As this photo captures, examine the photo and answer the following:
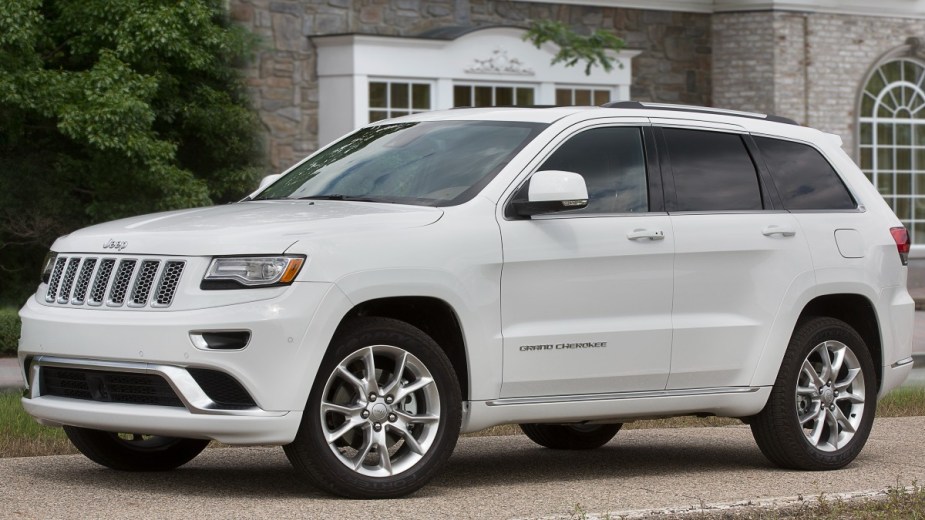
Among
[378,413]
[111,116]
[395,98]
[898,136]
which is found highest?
[395,98]

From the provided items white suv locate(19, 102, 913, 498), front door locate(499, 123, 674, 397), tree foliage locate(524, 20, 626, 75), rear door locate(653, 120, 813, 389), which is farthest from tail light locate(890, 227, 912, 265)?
tree foliage locate(524, 20, 626, 75)

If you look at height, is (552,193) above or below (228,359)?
above

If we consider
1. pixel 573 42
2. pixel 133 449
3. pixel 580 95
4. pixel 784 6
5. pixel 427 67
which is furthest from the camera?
pixel 784 6

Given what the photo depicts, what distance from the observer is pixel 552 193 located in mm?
7461

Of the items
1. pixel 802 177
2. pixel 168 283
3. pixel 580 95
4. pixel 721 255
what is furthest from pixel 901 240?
pixel 580 95

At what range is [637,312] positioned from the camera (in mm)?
7984

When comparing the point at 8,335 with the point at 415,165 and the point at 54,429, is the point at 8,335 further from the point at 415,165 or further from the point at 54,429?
the point at 415,165

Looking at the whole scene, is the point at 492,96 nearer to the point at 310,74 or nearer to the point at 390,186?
the point at 310,74

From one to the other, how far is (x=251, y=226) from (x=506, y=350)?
1274mm

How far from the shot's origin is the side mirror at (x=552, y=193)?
746 centimetres

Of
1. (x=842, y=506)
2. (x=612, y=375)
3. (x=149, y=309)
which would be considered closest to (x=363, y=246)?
(x=149, y=309)

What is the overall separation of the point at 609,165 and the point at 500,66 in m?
14.7

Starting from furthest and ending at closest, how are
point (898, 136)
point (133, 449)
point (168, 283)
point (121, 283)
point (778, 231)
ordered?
point (898, 136)
point (778, 231)
point (133, 449)
point (121, 283)
point (168, 283)

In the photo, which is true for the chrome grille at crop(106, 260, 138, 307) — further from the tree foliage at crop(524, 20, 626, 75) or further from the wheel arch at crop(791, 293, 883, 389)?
the tree foliage at crop(524, 20, 626, 75)
